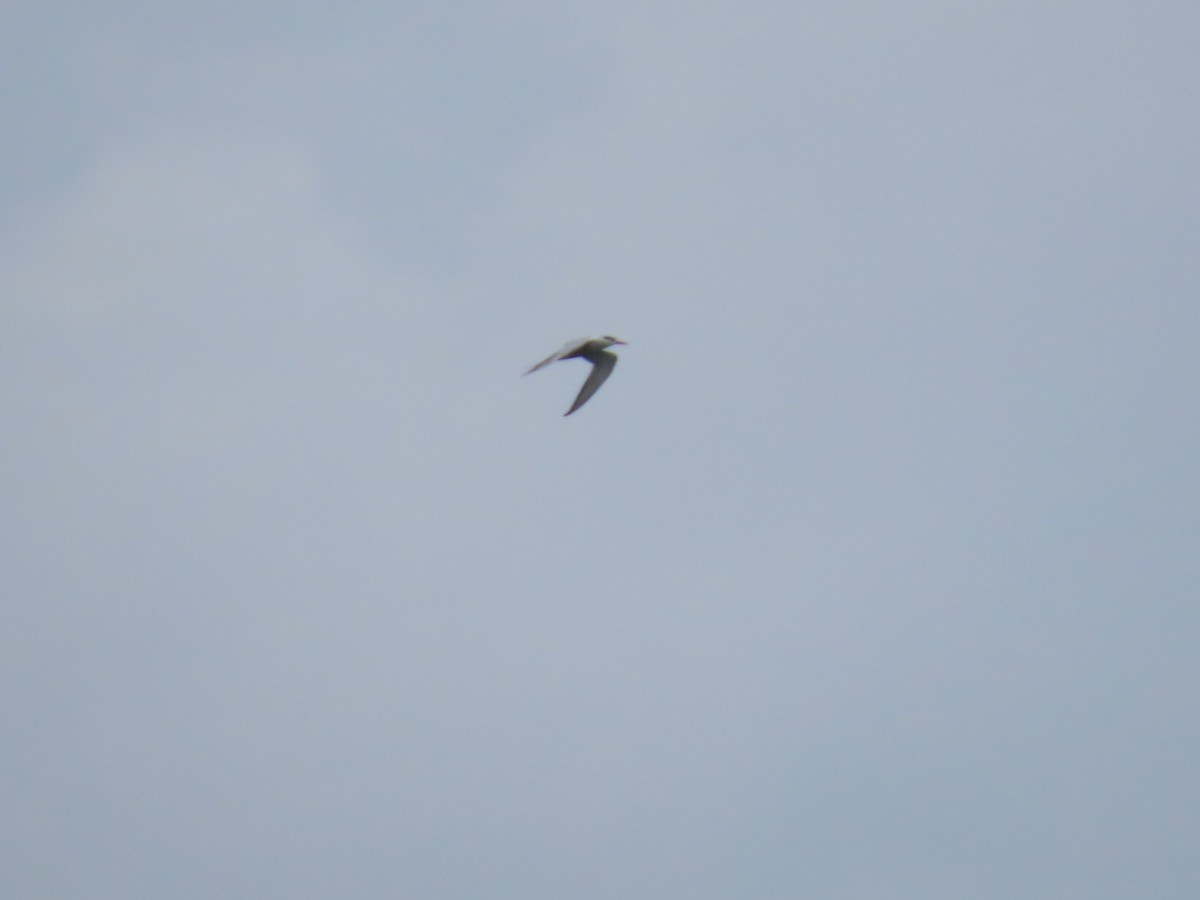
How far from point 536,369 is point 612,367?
369cm

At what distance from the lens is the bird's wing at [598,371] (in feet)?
81.1

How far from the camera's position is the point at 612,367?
25141mm

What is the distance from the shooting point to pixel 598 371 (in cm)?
2519

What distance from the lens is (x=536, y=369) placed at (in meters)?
21.7

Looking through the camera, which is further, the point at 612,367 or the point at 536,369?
the point at 612,367

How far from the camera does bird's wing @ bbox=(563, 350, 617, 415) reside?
24.7 metres

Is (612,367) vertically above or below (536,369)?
above
